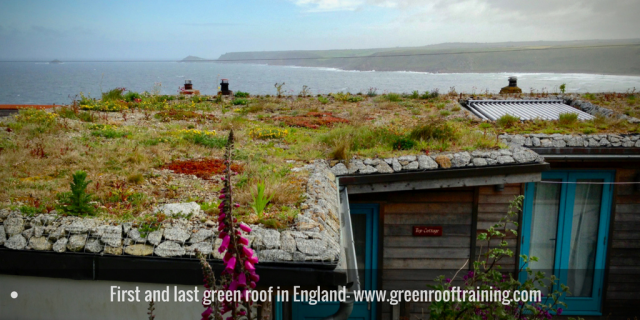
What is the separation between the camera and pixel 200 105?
13.6 metres

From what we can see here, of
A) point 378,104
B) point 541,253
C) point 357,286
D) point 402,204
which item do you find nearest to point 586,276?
point 541,253

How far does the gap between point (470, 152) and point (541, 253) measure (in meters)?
2.52

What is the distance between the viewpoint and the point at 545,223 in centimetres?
766

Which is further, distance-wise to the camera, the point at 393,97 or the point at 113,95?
the point at 393,97

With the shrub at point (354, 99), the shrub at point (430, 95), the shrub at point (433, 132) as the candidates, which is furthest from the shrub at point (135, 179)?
the shrub at point (430, 95)

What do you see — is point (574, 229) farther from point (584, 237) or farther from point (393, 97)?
point (393, 97)

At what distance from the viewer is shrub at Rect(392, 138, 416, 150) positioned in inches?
293

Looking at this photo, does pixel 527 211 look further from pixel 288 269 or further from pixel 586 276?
pixel 288 269

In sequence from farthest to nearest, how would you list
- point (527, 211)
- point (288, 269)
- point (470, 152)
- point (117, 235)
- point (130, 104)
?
point (130, 104) → point (527, 211) → point (470, 152) → point (117, 235) → point (288, 269)

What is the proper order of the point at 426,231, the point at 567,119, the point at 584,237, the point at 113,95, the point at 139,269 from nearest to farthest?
the point at 139,269 → the point at 426,231 → the point at 584,237 → the point at 567,119 → the point at 113,95

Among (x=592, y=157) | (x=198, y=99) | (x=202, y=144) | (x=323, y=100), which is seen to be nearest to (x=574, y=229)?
(x=592, y=157)

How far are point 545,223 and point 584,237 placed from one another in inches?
31.5

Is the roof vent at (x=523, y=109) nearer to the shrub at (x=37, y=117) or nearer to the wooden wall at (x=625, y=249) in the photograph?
the wooden wall at (x=625, y=249)

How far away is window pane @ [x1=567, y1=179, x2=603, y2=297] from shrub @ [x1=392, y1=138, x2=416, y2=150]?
3.17 metres
